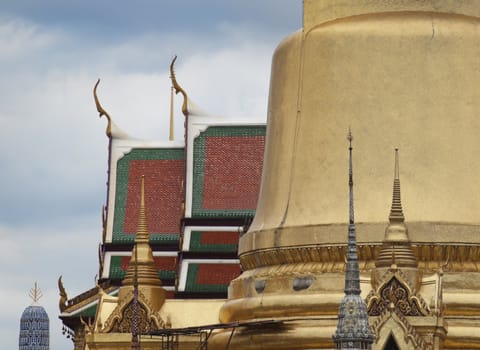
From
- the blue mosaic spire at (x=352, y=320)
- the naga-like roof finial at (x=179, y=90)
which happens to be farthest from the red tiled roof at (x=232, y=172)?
the blue mosaic spire at (x=352, y=320)

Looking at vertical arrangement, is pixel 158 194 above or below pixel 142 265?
above


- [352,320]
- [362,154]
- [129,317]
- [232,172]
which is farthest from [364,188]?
[352,320]

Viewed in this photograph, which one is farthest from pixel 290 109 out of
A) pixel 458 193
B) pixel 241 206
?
pixel 241 206

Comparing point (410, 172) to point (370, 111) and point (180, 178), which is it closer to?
point (370, 111)

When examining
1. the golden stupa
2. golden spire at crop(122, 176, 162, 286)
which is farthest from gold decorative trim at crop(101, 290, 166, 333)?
golden spire at crop(122, 176, 162, 286)

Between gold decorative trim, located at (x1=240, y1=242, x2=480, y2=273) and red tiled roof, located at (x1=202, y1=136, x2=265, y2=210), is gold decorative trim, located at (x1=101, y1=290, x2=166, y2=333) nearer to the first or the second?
gold decorative trim, located at (x1=240, y1=242, x2=480, y2=273)

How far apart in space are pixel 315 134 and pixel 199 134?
7.67m

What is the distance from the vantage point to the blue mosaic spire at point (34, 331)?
50844mm

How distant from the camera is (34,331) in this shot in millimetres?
51281

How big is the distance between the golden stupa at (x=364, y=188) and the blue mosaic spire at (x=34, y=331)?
14970 millimetres

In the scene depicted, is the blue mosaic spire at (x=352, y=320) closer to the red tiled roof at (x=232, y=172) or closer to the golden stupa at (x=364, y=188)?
the golden stupa at (x=364, y=188)

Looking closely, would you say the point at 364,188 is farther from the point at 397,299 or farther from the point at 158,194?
the point at 158,194

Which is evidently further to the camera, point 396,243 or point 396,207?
point 396,207

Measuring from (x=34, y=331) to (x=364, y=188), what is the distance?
60.1 ft
